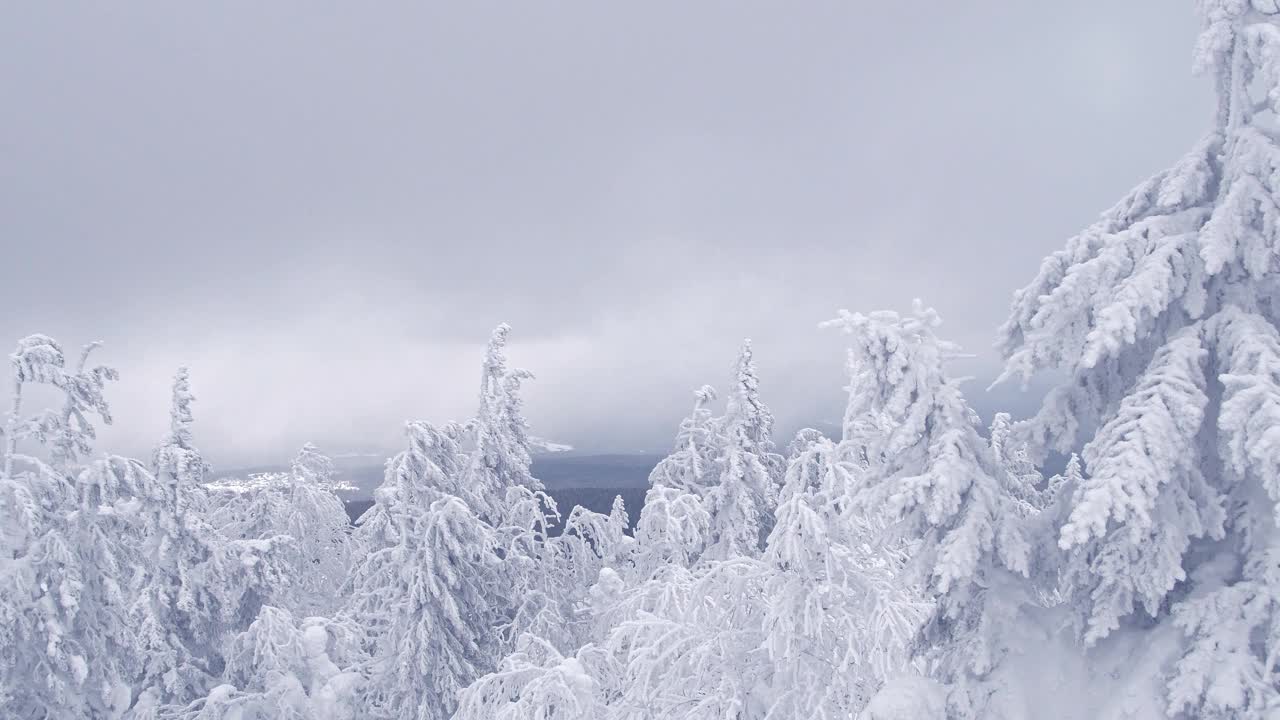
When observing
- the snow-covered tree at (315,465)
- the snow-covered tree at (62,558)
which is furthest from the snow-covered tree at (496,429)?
the snow-covered tree at (315,465)

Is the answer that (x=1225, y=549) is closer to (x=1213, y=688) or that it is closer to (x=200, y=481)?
(x=1213, y=688)

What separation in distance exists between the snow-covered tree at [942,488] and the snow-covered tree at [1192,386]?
0.61m

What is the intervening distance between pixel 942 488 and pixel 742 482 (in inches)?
656

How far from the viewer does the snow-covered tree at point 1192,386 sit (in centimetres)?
544

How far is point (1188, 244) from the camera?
6328 mm

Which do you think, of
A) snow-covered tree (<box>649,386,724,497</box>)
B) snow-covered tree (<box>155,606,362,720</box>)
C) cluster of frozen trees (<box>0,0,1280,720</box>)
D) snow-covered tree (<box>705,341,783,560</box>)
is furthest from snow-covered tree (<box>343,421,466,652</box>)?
snow-covered tree (<box>705,341,783,560</box>)

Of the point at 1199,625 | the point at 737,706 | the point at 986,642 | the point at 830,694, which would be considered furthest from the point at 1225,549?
the point at 737,706

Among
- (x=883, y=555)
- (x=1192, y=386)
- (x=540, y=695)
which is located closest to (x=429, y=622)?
(x=540, y=695)

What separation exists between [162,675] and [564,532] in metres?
11.3

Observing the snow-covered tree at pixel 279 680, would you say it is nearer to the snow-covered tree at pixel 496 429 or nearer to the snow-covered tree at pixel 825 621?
the snow-covered tree at pixel 496 429

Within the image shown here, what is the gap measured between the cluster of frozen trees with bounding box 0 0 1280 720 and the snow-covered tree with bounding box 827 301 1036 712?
0.03 meters

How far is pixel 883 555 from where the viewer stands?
11.4 metres

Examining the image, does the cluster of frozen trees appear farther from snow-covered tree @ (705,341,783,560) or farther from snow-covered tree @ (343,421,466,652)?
snow-covered tree @ (705,341,783,560)

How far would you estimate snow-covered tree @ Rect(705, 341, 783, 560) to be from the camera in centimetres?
2202
